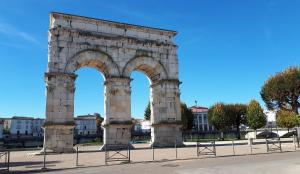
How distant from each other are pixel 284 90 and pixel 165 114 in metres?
25.5

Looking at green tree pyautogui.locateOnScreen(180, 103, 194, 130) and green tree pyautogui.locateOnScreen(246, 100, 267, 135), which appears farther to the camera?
green tree pyautogui.locateOnScreen(180, 103, 194, 130)

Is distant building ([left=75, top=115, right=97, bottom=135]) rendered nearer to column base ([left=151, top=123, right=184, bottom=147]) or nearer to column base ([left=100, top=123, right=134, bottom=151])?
column base ([left=151, top=123, right=184, bottom=147])

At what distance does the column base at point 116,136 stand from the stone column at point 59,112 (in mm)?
2694

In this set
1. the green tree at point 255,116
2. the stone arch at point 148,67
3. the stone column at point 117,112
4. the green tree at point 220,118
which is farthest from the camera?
the green tree at point 220,118

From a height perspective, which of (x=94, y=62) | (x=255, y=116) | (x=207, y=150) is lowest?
(x=207, y=150)

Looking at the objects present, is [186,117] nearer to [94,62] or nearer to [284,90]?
[284,90]

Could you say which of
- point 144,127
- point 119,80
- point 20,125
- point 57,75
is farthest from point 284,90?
point 20,125

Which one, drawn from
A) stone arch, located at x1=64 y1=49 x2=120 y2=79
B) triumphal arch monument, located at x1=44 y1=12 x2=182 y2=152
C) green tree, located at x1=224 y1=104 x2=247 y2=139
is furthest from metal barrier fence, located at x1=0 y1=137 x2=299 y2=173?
green tree, located at x1=224 y1=104 x2=247 y2=139

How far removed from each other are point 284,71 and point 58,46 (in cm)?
3482

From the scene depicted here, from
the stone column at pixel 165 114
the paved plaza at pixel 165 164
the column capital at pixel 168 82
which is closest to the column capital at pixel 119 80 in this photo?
the column capital at pixel 168 82

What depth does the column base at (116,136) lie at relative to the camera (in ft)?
77.6

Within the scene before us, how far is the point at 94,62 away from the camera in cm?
2517

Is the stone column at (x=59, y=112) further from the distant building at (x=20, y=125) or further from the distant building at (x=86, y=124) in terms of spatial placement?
the distant building at (x=20, y=125)

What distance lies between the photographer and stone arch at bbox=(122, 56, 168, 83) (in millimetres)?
25844
